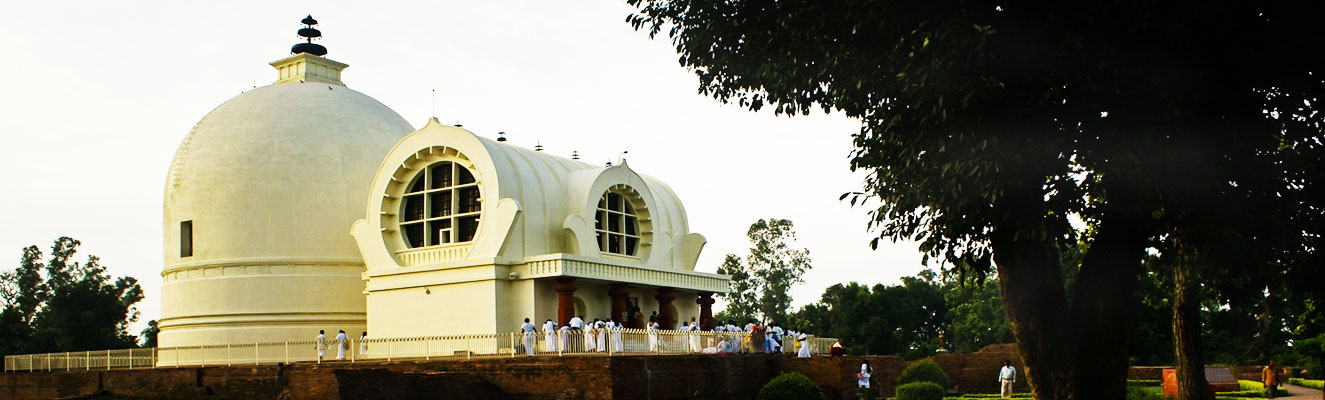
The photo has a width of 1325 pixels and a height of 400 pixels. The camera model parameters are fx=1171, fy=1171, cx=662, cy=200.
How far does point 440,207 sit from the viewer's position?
85.0 feet

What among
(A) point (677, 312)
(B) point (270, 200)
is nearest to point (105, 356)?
(B) point (270, 200)

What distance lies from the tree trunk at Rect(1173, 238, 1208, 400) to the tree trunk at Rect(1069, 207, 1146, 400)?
5.26 m

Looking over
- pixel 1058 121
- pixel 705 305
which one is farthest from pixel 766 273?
pixel 1058 121

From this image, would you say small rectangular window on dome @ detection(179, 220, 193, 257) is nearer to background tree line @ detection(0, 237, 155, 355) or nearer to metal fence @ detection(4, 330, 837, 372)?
metal fence @ detection(4, 330, 837, 372)

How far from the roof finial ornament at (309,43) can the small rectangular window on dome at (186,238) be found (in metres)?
5.80

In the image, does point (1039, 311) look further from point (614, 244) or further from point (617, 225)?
point (617, 225)

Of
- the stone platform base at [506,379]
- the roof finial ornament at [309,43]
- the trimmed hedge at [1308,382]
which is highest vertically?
the roof finial ornament at [309,43]

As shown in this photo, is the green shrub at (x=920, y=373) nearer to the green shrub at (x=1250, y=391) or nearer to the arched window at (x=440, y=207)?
the green shrub at (x=1250, y=391)

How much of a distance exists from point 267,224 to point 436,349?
8335 mm

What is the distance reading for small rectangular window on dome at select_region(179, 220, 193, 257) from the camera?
96.2 feet

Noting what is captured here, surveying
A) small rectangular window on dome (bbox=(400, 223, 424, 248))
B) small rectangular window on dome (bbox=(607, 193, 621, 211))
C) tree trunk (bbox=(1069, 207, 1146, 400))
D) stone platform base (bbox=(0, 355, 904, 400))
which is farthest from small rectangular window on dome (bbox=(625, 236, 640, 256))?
tree trunk (bbox=(1069, 207, 1146, 400))

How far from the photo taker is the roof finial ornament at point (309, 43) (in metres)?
32.4

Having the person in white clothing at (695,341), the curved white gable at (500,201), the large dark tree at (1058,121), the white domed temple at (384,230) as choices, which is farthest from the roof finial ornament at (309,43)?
the large dark tree at (1058,121)

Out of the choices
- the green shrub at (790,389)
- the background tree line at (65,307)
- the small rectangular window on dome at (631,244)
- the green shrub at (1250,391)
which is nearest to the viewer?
the green shrub at (790,389)
